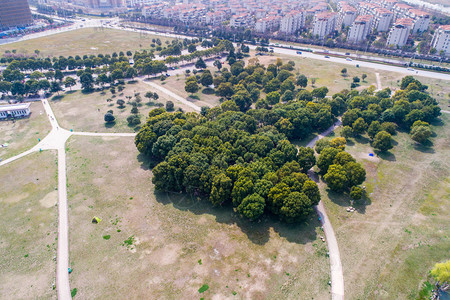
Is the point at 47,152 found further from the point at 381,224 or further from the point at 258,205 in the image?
the point at 381,224

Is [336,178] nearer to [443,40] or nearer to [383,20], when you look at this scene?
[443,40]

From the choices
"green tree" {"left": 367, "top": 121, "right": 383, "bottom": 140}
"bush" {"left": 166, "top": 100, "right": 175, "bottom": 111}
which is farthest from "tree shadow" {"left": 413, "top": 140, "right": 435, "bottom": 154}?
"bush" {"left": 166, "top": 100, "right": 175, "bottom": 111}

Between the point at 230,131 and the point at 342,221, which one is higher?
the point at 230,131

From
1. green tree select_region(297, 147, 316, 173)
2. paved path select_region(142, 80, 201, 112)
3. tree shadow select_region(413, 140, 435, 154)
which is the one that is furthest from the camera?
paved path select_region(142, 80, 201, 112)

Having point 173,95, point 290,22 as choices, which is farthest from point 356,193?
point 290,22

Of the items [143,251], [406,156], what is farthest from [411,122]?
[143,251]

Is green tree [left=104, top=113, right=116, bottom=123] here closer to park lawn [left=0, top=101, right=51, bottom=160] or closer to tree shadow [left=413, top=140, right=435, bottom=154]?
park lawn [left=0, top=101, right=51, bottom=160]
